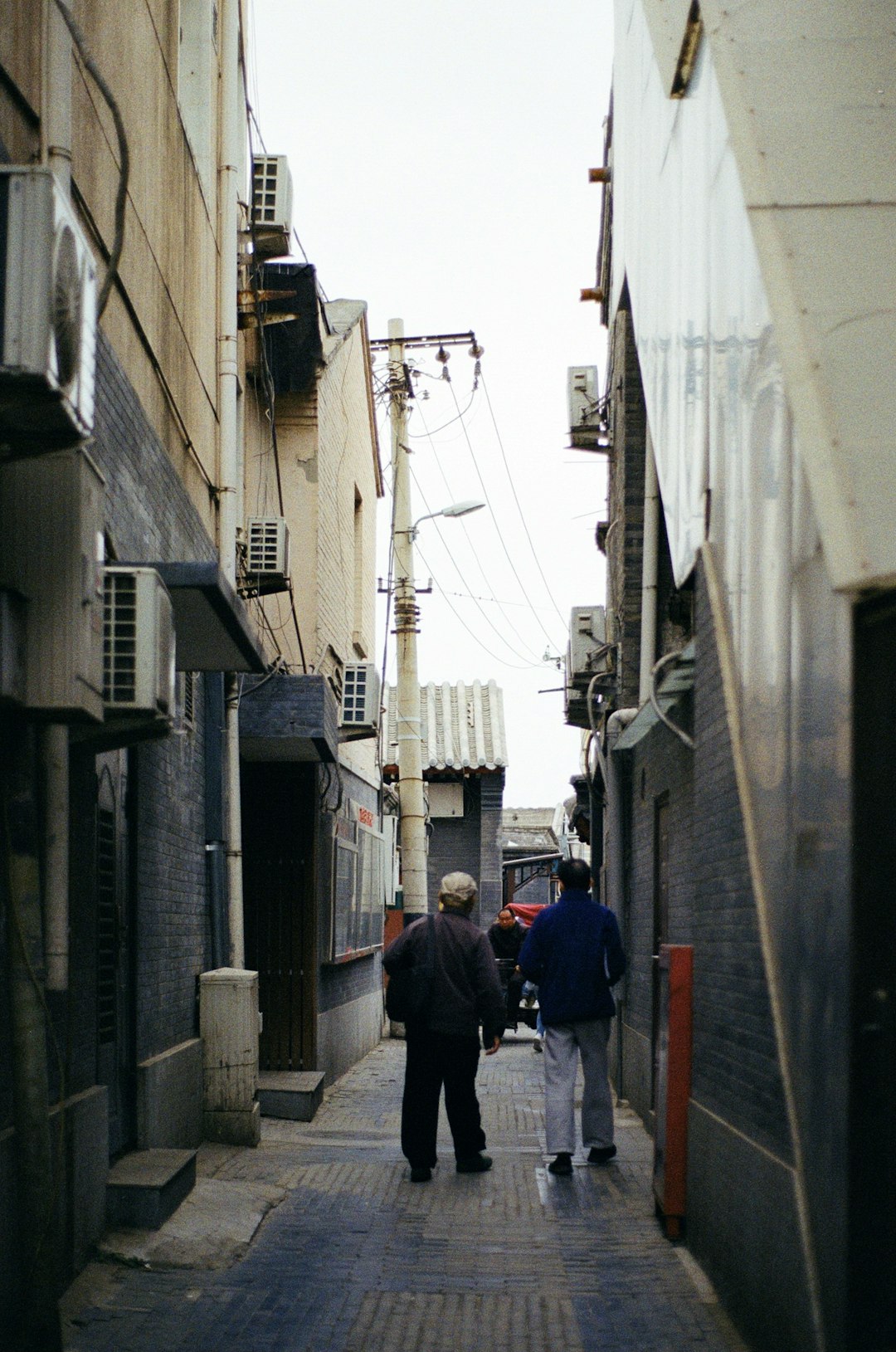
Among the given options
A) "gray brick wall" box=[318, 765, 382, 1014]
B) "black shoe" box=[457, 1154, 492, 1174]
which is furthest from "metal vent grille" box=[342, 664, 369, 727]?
"black shoe" box=[457, 1154, 492, 1174]

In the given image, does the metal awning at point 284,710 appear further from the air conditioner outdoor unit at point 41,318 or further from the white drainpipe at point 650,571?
the air conditioner outdoor unit at point 41,318

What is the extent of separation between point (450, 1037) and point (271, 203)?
6.92 meters

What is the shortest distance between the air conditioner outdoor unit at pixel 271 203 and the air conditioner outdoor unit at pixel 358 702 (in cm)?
459

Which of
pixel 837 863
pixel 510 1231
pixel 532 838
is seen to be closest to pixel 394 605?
pixel 510 1231

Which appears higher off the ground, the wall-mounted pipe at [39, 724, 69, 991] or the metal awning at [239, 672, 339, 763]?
the metal awning at [239, 672, 339, 763]

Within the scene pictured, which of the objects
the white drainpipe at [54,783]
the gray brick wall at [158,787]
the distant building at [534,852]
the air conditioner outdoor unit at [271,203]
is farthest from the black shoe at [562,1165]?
the distant building at [534,852]

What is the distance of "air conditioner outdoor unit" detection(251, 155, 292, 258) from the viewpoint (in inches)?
479

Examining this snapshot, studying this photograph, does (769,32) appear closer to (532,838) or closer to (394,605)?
(394,605)

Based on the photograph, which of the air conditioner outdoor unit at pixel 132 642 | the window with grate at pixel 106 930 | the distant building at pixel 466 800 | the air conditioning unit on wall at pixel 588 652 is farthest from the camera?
the distant building at pixel 466 800

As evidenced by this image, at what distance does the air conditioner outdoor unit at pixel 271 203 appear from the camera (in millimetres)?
12172

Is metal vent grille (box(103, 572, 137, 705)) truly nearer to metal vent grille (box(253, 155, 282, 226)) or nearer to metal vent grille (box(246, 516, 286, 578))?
metal vent grille (box(246, 516, 286, 578))

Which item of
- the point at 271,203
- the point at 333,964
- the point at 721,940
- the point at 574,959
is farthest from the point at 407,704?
the point at 721,940

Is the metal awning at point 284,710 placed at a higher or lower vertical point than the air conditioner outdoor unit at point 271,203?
lower

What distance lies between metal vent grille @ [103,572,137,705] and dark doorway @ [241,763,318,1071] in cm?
775
